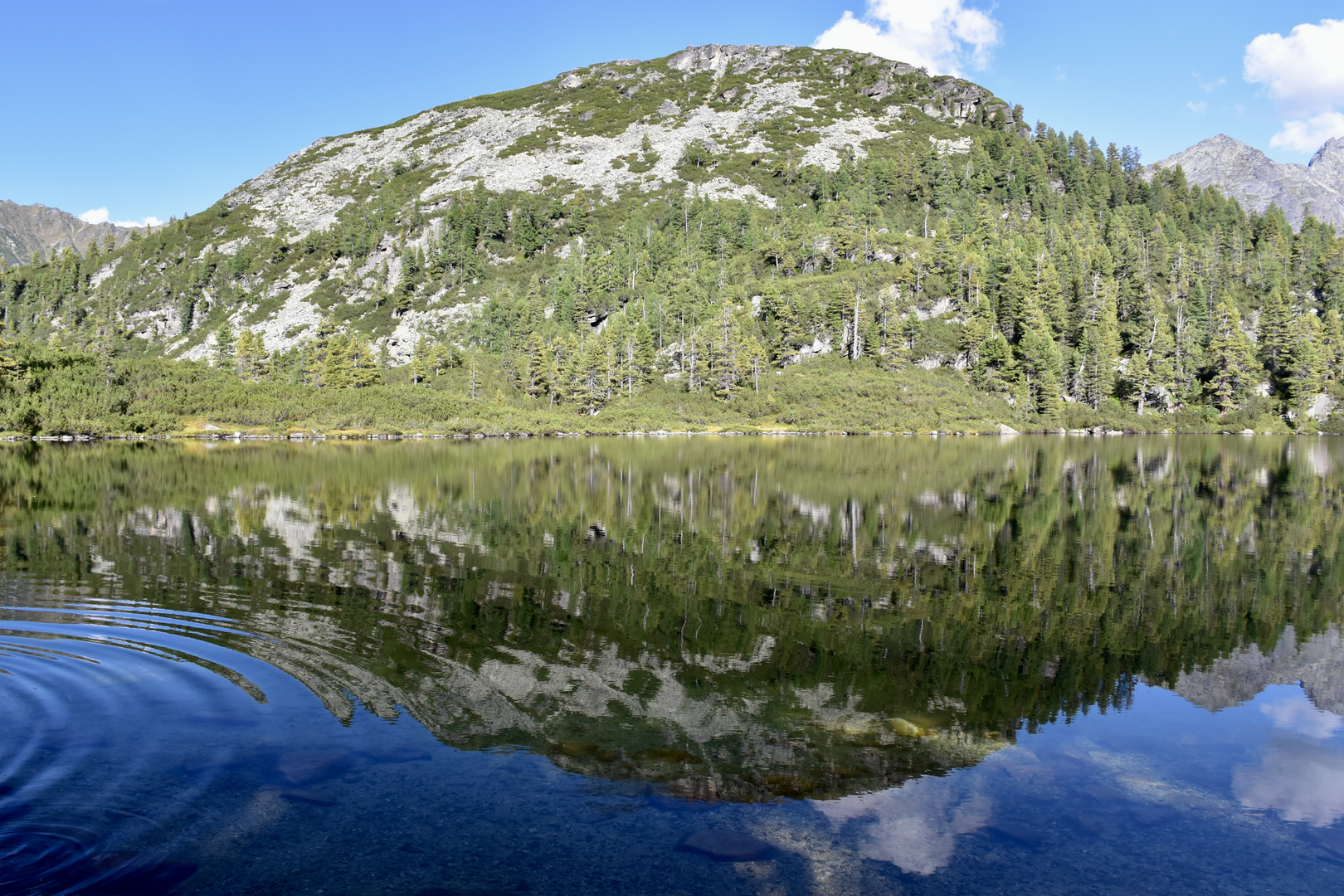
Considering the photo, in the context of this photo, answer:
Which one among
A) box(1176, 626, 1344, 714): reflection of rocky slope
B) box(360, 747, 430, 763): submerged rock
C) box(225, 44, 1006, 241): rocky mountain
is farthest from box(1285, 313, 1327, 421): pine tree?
box(360, 747, 430, 763): submerged rock

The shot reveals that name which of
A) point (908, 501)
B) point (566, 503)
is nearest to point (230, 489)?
point (566, 503)

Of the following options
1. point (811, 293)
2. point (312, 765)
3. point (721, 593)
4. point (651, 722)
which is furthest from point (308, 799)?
point (811, 293)

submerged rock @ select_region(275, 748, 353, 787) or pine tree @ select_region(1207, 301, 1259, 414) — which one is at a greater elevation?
pine tree @ select_region(1207, 301, 1259, 414)

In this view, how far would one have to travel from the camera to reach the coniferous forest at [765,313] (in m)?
91.2

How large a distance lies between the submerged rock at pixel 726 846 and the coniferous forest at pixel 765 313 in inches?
3217

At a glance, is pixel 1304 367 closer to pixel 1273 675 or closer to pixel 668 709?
pixel 1273 675

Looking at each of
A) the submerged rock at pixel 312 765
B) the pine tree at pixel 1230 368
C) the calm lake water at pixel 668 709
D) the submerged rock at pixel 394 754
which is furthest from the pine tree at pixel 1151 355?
the submerged rock at pixel 312 765

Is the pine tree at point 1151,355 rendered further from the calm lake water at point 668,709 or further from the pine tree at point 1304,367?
the calm lake water at point 668,709

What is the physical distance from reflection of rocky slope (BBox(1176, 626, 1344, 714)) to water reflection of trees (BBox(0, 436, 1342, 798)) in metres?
0.36

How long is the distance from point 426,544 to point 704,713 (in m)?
13.1

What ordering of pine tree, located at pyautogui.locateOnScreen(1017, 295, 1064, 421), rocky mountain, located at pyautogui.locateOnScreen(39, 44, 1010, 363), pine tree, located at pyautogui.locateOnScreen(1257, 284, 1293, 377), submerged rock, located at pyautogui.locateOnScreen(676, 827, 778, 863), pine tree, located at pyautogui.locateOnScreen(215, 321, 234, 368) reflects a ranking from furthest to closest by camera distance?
rocky mountain, located at pyautogui.locateOnScreen(39, 44, 1010, 363)
pine tree, located at pyautogui.locateOnScreen(215, 321, 234, 368)
pine tree, located at pyautogui.locateOnScreen(1257, 284, 1293, 377)
pine tree, located at pyautogui.locateOnScreen(1017, 295, 1064, 421)
submerged rock, located at pyautogui.locateOnScreen(676, 827, 778, 863)

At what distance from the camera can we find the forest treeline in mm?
100938

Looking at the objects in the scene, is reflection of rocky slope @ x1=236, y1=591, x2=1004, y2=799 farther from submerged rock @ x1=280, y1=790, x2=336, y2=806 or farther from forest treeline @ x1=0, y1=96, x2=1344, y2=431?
forest treeline @ x1=0, y1=96, x2=1344, y2=431

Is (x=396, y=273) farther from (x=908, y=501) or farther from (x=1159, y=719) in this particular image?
(x=1159, y=719)
